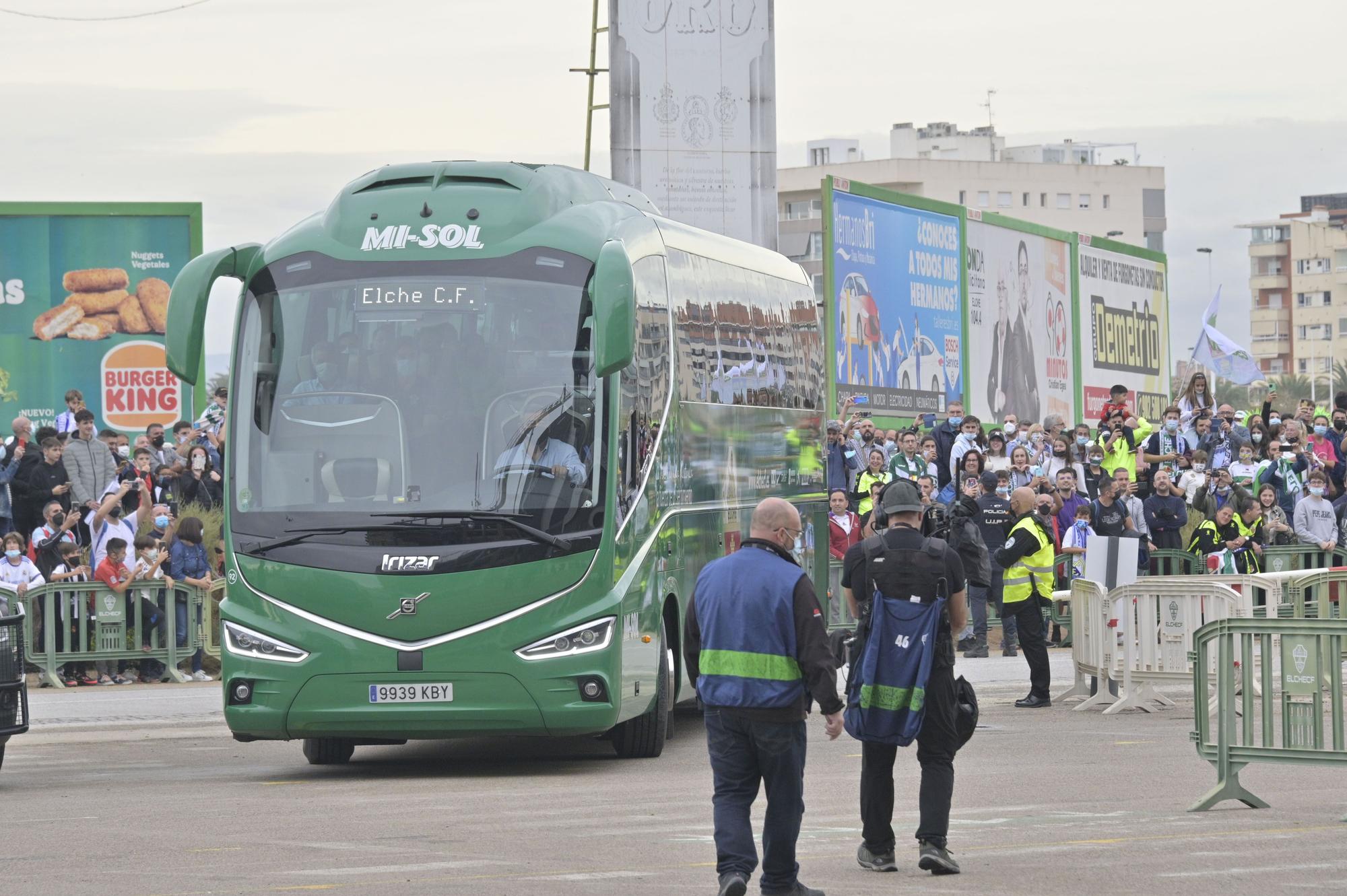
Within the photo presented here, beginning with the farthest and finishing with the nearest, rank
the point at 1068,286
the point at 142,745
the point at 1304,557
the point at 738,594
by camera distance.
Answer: the point at 1068,286 < the point at 1304,557 < the point at 142,745 < the point at 738,594

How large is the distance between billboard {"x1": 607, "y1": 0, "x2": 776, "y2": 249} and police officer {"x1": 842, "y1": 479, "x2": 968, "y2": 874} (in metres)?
24.2

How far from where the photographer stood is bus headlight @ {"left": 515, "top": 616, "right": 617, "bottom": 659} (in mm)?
13766

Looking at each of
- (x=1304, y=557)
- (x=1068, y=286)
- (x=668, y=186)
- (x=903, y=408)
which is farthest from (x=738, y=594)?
(x=1068, y=286)

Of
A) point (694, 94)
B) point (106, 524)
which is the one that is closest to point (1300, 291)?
point (694, 94)

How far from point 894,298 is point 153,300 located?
14321 millimetres

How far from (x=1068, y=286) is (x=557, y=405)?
38.9 meters

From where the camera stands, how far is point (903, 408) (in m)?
41.6

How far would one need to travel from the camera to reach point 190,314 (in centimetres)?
1402

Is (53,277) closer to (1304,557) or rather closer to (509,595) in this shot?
(1304,557)

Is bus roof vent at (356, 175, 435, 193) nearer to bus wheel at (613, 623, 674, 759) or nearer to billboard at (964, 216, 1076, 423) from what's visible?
bus wheel at (613, 623, 674, 759)

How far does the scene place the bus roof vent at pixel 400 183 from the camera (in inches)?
590

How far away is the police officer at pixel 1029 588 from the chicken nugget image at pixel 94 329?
62.1 feet

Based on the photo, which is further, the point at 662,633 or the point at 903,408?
the point at 903,408

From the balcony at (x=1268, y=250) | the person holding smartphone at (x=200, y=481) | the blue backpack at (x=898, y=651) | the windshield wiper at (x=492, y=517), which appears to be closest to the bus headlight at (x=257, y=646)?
the windshield wiper at (x=492, y=517)
